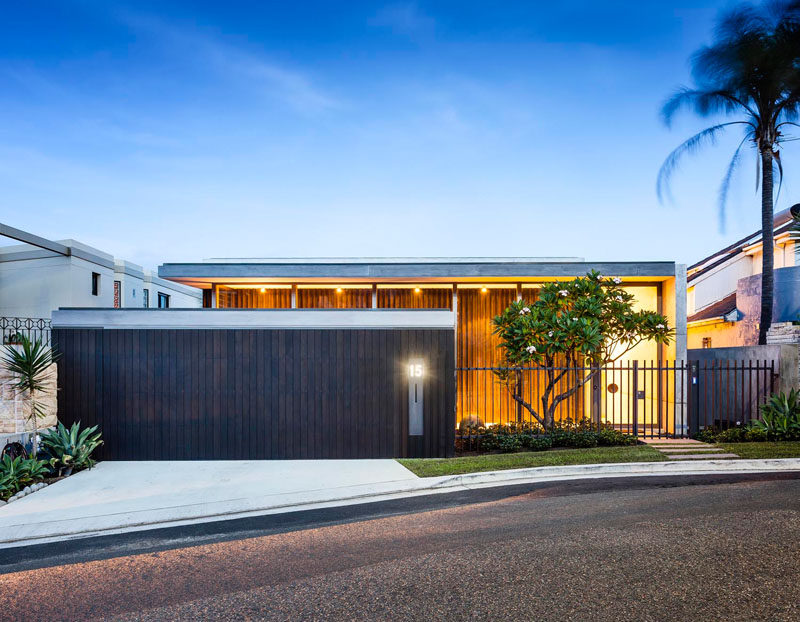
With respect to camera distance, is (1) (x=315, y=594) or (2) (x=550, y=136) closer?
(1) (x=315, y=594)

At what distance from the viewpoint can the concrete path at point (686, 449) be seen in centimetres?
1018

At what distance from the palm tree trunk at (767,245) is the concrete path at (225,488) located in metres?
7.23

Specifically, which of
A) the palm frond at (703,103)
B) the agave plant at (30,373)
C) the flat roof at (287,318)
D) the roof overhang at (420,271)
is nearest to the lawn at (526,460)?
the flat roof at (287,318)

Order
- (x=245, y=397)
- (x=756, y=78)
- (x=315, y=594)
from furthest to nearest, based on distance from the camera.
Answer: (x=756, y=78), (x=245, y=397), (x=315, y=594)

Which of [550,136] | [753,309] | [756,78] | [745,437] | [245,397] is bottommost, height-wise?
→ [745,437]

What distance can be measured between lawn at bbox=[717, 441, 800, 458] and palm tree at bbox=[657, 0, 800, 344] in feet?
17.7

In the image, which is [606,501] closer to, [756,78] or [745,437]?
[745,437]

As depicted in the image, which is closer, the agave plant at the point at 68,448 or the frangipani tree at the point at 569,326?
the agave plant at the point at 68,448

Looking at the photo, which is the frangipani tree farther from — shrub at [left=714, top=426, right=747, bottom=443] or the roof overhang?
shrub at [left=714, top=426, right=747, bottom=443]

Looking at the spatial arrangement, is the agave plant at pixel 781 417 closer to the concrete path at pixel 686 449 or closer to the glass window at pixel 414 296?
the concrete path at pixel 686 449

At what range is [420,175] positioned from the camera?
2839 cm

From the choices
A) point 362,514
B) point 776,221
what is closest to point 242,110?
point 362,514

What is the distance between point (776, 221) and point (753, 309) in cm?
885

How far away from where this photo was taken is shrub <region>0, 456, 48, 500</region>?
7.71 meters
